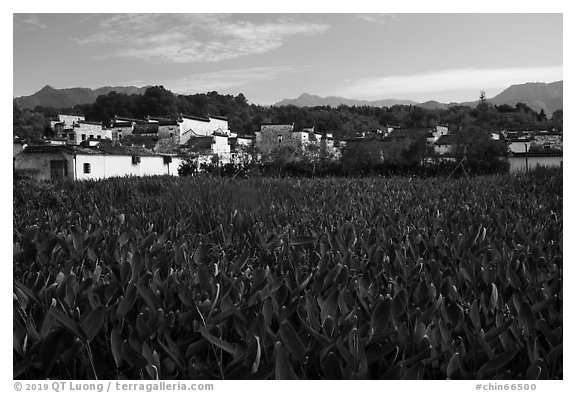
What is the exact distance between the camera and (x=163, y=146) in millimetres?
42531

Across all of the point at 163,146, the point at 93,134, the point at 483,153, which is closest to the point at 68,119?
the point at 483,153

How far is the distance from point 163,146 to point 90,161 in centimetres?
771

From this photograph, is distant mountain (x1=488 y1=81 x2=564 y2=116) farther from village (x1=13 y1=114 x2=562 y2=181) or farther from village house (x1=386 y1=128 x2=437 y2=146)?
village house (x1=386 y1=128 x2=437 y2=146)

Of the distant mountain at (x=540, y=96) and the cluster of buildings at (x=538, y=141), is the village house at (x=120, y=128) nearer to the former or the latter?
the cluster of buildings at (x=538, y=141)

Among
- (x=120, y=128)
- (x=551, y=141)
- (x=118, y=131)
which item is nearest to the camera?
(x=551, y=141)

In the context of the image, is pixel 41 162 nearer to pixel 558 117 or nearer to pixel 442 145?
pixel 442 145

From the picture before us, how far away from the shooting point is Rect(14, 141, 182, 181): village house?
32.0m

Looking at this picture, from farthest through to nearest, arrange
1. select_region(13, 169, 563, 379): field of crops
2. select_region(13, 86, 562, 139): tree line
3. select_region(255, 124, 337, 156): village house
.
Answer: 1. select_region(255, 124, 337, 156): village house
2. select_region(13, 86, 562, 139): tree line
3. select_region(13, 169, 563, 379): field of crops

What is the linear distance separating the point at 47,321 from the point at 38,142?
3252cm

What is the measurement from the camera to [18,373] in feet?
4.99

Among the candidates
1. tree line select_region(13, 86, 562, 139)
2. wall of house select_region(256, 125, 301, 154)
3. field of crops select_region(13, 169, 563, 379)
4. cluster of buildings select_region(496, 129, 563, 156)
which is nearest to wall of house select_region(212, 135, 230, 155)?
wall of house select_region(256, 125, 301, 154)

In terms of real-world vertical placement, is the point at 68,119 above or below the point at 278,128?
below

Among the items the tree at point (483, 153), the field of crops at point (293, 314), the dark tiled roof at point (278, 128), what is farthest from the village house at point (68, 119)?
the tree at point (483, 153)
